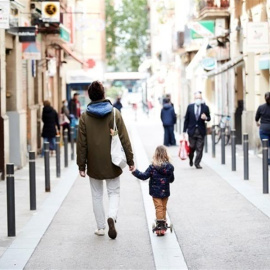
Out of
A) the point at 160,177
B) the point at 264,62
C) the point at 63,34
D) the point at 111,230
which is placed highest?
the point at 63,34

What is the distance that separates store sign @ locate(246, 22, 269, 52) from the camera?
2348 centimetres

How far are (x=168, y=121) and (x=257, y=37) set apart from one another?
7778 mm

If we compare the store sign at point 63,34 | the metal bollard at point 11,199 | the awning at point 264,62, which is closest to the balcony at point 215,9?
the store sign at point 63,34

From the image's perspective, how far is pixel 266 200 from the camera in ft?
48.1

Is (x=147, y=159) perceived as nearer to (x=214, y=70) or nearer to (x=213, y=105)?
(x=214, y=70)

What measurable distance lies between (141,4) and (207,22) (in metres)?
72.7

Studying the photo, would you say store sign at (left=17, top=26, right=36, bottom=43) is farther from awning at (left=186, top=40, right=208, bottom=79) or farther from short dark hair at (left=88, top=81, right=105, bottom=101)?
awning at (left=186, top=40, right=208, bottom=79)

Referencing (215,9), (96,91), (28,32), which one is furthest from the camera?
(215,9)

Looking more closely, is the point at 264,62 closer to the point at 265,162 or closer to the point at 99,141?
the point at 265,162

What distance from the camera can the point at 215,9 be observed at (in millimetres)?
36031

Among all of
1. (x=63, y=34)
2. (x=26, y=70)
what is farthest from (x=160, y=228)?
(x=63, y=34)

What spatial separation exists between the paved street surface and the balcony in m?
18.1

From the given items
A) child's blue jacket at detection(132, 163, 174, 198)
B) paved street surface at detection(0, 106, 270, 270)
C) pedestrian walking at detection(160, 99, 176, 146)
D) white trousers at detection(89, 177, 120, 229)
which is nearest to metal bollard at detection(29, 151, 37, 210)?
paved street surface at detection(0, 106, 270, 270)

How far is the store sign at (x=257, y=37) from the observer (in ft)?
77.0
